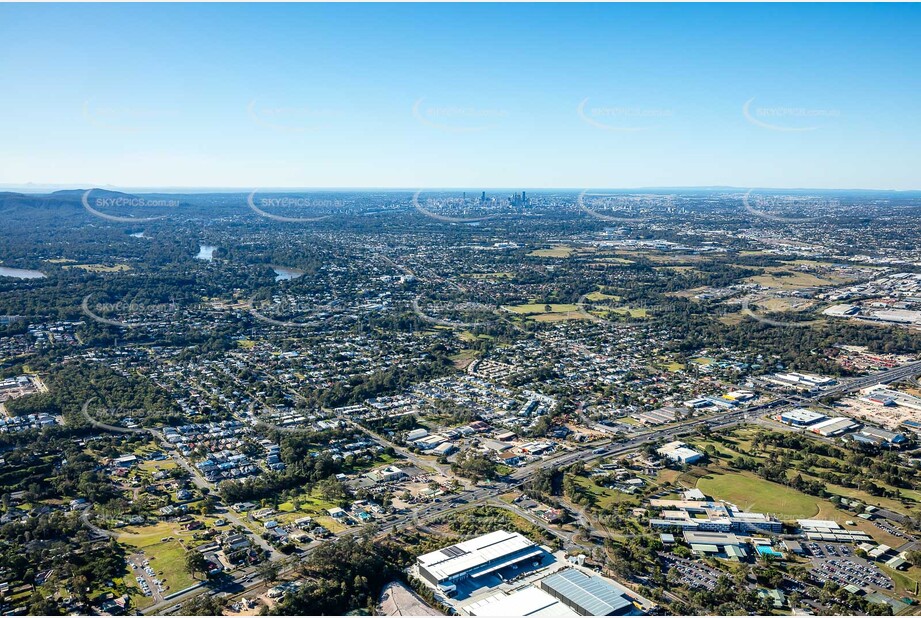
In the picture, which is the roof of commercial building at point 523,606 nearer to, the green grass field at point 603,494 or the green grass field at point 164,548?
the green grass field at point 603,494

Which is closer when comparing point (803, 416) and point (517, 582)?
point (517, 582)

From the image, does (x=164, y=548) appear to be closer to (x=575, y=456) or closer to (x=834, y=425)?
(x=575, y=456)

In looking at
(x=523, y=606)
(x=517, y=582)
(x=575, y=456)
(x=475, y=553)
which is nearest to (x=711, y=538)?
(x=517, y=582)

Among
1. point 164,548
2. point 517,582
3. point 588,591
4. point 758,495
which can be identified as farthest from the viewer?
point 758,495

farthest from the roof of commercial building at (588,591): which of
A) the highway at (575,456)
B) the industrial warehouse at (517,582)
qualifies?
the highway at (575,456)

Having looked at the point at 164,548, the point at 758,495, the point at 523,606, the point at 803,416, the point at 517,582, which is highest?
the point at 803,416

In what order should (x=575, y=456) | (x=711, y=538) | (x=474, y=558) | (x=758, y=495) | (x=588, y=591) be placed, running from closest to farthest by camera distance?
(x=588, y=591) < (x=474, y=558) < (x=711, y=538) < (x=758, y=495) < (x=575, y=456)

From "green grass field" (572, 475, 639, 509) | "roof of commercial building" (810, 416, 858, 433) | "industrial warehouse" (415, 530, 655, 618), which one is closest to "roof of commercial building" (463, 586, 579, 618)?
"industrial warehouse" (415, 530, 655, 618)

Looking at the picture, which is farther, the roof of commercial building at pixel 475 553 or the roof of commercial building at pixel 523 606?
the roof of commercial building at pixel 475 553
